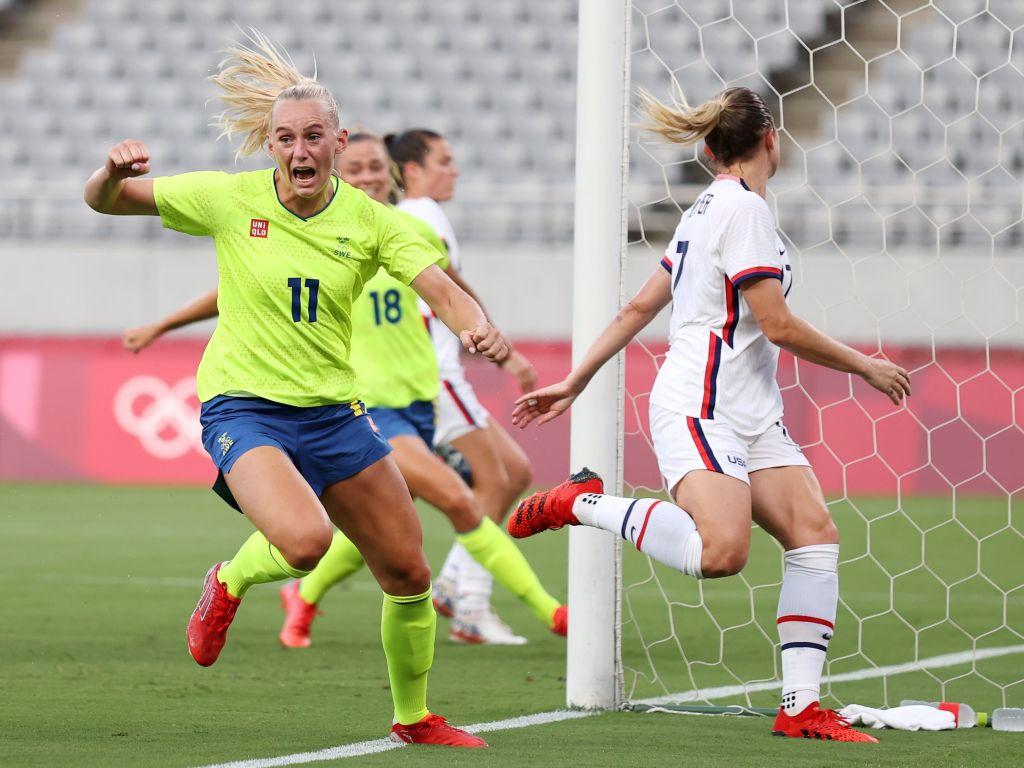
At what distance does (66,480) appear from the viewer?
14.9 m

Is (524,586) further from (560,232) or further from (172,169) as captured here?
(172,169)

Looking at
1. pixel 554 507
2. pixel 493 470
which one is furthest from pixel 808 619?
pixel 493 470

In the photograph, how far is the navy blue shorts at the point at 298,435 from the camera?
4.36 m

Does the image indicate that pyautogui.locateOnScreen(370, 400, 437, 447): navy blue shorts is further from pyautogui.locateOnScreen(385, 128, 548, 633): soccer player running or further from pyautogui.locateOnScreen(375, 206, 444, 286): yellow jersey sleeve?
pyautogui.locateOnScreen(375, 206, 444, 286): yellow jersey sleeve

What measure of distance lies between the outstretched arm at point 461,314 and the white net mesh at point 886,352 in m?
1.11

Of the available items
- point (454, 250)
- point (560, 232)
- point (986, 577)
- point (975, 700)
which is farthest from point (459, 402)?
point (560, 232)

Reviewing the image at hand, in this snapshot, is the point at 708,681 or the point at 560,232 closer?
the point at 708,681

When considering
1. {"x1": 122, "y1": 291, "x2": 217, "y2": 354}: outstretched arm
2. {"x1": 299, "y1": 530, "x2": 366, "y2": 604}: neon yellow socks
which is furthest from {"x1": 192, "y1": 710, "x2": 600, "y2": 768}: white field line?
{"x1": 122, "y1": 291, "x2": 217, "y2": 354}: outstretched arm

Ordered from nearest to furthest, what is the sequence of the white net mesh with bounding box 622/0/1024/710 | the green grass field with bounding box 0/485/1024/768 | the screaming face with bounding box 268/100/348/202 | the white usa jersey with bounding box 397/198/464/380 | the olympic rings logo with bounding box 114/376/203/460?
the screaming face with bounding box 268/100/348/202, the green grass field with bounding box 0/485/1024/768, the white net mesh with bounding box 622/0/1024/710, the white usa jersey with bounding box 397/198/464/380, the olympic rings logo with bounding box 114/376/203/460

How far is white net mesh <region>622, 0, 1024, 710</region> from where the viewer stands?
6.59m

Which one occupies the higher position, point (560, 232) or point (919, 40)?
point (919, 40)

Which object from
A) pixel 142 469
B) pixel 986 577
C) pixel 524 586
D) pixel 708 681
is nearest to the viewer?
pixel 708 681

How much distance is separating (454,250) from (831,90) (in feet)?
39.2

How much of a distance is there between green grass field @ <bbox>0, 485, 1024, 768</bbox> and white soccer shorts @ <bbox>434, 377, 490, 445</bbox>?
0.97 metres
